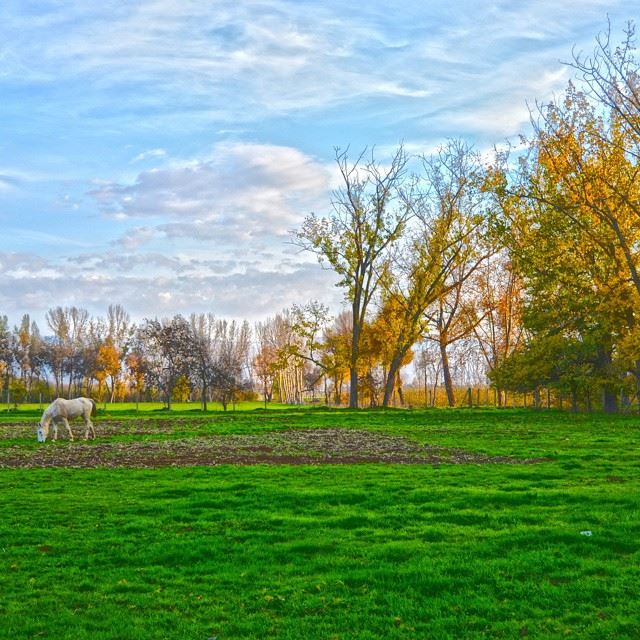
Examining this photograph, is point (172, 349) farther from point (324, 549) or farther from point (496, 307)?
point (324, 549)

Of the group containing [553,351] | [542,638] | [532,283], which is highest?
[532,283]

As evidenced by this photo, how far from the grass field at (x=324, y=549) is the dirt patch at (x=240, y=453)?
1.78ft

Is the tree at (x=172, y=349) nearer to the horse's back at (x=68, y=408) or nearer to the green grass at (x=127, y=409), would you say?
the green grass at (x=127, y=409)

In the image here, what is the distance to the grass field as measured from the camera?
776cm

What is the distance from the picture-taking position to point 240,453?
24.0 m

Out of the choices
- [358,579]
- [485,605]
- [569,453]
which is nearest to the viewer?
[485,605]

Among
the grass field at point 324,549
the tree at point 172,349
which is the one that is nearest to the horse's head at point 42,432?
the grass field at point 324,549

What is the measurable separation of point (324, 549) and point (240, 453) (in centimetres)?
1373

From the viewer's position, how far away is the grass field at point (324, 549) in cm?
776

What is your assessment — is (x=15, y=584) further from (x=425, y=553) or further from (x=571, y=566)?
(x=571, y=566)

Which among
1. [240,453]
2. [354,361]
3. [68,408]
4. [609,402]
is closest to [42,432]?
[68,408]

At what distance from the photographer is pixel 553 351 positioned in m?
43.8

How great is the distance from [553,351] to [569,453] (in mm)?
23377

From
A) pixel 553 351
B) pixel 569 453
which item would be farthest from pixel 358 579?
pixel 553 351
